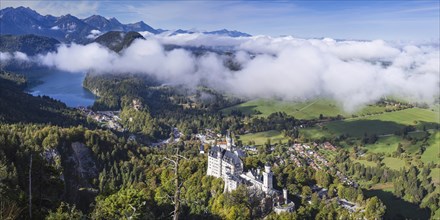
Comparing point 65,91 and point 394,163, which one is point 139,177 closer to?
point 394,163

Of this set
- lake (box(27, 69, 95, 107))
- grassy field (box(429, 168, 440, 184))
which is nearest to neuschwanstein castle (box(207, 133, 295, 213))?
grassy field (box(429, 168, 440, 184))

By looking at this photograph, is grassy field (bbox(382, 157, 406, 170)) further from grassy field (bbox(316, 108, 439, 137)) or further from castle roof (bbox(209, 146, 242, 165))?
castle roof (bbox(209, 146, 242, 165))

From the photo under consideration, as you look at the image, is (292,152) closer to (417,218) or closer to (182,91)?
(417,218)

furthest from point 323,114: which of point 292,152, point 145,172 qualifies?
point 145,172

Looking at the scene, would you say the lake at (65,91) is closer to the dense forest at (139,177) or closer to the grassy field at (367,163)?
the dense forest at (139,177)

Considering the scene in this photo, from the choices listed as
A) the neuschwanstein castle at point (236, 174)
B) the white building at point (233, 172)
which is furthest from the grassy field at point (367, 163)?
the white building at point (233, 172)

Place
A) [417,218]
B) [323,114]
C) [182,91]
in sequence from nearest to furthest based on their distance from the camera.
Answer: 1. [417,218]
2. [323,114]
3. [182,91]
